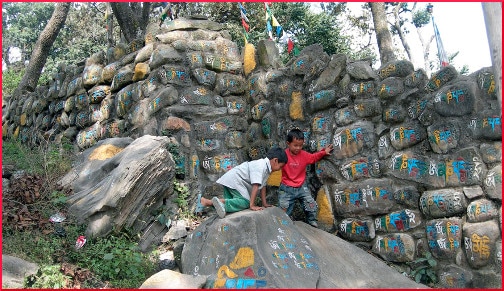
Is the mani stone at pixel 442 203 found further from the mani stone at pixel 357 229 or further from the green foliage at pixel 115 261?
the green foliage at pixel 115 261

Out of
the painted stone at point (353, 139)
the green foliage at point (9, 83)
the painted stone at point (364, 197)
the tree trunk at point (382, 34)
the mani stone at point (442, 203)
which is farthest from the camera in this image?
the green foliage at point (9, 83)

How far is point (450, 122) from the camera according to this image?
377cm

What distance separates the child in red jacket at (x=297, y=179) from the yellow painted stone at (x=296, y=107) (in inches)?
14.4

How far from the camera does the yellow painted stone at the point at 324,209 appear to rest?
14.9ft

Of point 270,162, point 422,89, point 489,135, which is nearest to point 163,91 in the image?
point 270,162

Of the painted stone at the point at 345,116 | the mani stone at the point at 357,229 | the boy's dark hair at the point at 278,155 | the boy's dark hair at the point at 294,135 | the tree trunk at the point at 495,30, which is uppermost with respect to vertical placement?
the tree trunk at the point at 495,30

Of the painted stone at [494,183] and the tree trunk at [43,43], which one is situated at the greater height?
the tree trunk at [43,43]

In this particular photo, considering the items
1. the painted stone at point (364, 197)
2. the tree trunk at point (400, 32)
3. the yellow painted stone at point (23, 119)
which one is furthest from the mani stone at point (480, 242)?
the tree trunk at point (400, 32)

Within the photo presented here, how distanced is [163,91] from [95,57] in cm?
201

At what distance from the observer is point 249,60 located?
5797 mm

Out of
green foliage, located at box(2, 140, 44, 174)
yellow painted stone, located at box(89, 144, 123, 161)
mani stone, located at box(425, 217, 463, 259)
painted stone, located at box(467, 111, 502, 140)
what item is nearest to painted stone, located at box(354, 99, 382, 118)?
painted stone, located at box(467, 111, 502, 140)

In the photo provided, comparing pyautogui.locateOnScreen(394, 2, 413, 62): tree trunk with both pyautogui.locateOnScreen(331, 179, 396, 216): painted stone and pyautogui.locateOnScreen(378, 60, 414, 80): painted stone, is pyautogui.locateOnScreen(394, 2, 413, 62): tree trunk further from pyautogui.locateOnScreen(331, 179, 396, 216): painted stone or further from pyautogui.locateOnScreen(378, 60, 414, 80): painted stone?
pyautogui.locateOnScreen(331, 179, 396, 216): painted stone

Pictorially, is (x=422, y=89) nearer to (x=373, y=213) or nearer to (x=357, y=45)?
(x=373, y=213)

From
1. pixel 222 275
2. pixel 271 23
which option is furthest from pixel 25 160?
pixel 271 23
